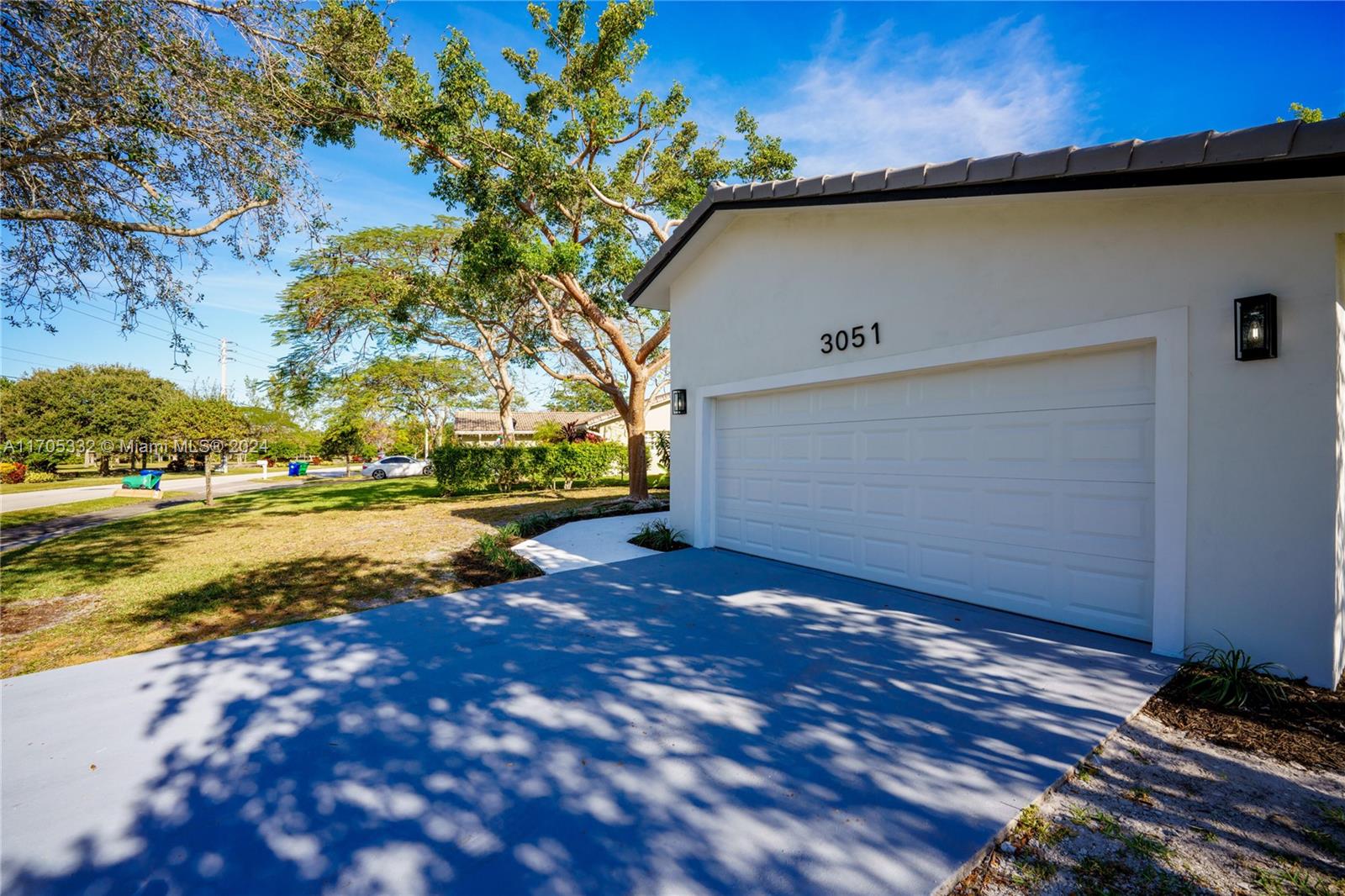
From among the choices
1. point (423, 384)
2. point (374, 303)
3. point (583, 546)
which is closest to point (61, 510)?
point (374, 303)

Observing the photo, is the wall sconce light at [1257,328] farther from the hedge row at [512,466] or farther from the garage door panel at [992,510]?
the hedge row at [512,466]

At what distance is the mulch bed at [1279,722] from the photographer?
284 cm

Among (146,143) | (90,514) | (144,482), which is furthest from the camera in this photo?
(144,482)

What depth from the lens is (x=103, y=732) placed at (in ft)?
10.5

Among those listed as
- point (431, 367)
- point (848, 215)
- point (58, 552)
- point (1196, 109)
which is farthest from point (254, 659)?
point (431, 367)

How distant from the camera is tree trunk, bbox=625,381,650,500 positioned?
13859mm

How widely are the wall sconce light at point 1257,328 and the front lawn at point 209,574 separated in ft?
24.1

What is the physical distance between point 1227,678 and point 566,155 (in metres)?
13.1

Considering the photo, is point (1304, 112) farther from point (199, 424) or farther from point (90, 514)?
point (199, 424)

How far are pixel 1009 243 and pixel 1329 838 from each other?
4239 mm

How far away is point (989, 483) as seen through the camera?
5023mm

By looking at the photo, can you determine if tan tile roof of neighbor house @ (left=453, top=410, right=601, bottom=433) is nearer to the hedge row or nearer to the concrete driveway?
the hedge row

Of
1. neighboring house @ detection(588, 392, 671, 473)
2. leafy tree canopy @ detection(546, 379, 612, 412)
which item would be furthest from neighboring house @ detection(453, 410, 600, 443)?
leafy tree canopy @ detection(546, 379, 612, 412)

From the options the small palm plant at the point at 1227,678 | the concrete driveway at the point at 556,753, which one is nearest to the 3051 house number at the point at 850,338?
the concrete driveway at the point at 556,753
